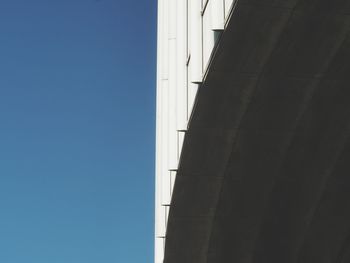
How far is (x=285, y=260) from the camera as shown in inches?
811

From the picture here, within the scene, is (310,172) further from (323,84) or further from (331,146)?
(323,84)

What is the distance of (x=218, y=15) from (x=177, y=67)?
4619mm

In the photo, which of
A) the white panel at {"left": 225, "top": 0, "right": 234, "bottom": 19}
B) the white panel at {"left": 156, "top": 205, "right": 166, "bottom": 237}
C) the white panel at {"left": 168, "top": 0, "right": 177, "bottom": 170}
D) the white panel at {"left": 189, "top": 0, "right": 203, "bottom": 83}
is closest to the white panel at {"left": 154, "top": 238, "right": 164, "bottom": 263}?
the white panel at {"left": 156, "top": 205, "right": 166, "bottom": 237}

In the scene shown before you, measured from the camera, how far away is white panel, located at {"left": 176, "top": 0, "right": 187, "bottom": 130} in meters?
17.5

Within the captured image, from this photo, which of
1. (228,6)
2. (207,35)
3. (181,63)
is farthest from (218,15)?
(181,63)

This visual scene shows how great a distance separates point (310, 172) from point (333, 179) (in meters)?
0.81

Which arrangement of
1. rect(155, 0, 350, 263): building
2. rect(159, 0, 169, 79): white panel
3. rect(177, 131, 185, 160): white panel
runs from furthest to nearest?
rect(159, 0, 169, 79): white panel, rect(177, 131, 185, 160): white panel, rect(155, 0, 350, 263): building

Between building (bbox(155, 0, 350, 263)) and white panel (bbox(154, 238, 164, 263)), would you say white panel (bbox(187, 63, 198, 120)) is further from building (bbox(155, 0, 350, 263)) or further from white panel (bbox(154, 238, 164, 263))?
white panel (bbox(154, 238, 164, 263))

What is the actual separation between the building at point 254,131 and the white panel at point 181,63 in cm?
4

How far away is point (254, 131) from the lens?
17938 mm

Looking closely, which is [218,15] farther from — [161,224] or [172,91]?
[161,224]

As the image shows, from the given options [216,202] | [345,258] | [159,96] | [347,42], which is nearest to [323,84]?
[347,42]

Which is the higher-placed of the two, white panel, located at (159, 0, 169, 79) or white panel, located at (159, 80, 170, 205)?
white panel, located at (159, 0, 169, 79)

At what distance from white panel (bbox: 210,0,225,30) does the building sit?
0.8 inches
